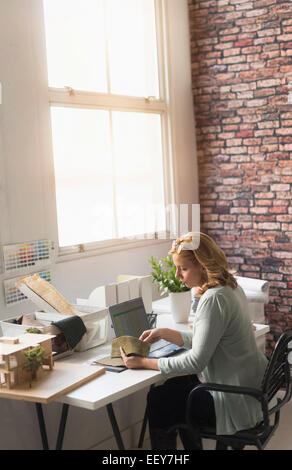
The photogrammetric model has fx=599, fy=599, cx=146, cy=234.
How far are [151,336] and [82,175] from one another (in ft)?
4.30

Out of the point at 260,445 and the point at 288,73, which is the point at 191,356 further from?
the point at 288,73

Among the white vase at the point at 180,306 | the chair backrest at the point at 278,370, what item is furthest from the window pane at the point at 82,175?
the chair backrest at the point at 278,370

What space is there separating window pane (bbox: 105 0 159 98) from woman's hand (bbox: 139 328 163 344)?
71.8 inches

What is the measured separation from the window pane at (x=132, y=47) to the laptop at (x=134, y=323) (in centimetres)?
163

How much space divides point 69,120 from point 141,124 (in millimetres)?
721

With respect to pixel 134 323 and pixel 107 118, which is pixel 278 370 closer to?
pixel 134 323

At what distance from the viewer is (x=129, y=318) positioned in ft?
9.75

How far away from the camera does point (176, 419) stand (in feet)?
8.73

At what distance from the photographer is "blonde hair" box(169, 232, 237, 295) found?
2561 mm

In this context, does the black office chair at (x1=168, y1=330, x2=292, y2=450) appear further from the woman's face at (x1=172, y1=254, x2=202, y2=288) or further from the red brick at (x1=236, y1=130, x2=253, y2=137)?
the red brick at (x1=236, y1=130, x2=253, y2=137)

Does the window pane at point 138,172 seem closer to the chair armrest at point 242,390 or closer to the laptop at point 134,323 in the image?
the laptop at point 134,323

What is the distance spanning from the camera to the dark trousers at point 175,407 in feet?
8.44

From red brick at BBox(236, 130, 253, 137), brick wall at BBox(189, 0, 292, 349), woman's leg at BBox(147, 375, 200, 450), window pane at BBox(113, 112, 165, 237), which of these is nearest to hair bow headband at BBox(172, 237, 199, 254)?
woman's leg at BBox(147, 375, 200, 450)
